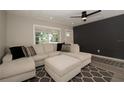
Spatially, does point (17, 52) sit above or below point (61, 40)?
below

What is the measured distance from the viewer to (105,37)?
3973mm

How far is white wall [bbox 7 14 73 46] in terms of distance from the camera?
304 cm

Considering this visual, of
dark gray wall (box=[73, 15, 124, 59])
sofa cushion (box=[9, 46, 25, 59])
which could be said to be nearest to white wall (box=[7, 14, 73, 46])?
sofa cushion (box=[9, 46, 25, 59])

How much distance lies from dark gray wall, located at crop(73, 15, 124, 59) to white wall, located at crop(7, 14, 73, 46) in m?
3.31

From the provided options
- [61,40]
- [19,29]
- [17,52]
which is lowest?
[17,52]

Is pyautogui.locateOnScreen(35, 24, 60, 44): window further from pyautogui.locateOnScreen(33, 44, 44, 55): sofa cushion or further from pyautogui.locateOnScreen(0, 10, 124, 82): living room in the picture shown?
pyautogui.locateOnScreen(33, 44, 44, 55): sofa cushion

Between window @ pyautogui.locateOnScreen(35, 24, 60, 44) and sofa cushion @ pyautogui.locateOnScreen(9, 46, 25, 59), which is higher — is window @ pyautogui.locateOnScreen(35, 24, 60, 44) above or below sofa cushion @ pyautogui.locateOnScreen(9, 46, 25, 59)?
above

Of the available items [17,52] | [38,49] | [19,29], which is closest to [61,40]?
[38,49]

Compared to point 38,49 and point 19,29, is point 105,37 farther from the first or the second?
point 19,29

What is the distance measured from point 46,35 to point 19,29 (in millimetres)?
1471
